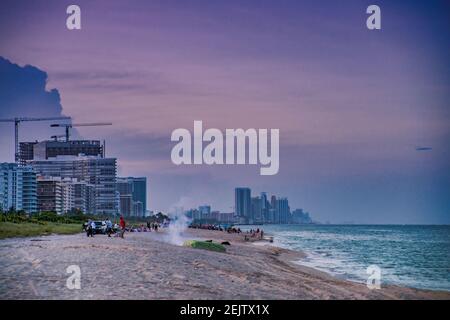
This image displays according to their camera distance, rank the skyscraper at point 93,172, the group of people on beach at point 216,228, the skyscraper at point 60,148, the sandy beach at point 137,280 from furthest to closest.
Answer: the skyscraper at point 60,148 < the skyscraper at point 93,172 < the group of people on beach at point 216,228 < the sandy beach at point 137,280

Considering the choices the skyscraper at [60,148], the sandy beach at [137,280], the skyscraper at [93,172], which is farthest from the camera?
the skyscraper at [60,148]

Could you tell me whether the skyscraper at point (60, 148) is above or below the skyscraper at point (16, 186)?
above

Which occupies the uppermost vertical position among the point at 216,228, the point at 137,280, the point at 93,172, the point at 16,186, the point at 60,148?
the point at 60,148

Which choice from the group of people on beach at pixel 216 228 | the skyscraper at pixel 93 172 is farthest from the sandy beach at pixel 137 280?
the skyscraper at pixel 93 172

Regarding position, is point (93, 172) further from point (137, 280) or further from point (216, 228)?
point (137, 280)

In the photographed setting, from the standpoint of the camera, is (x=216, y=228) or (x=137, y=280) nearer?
(x=137, y=280)

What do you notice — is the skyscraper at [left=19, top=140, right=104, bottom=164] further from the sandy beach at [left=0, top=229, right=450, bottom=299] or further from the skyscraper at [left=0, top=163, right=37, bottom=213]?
the sandy beach at [left=0, top=229, right=450, bottom=299]

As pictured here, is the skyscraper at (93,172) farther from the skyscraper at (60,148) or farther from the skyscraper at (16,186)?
the skyscraper at (16,186)

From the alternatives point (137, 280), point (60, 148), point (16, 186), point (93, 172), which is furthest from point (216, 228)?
point (60, 148)

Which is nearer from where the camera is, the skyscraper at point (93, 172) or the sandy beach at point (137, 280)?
the sandy beach at point (137, 280)
